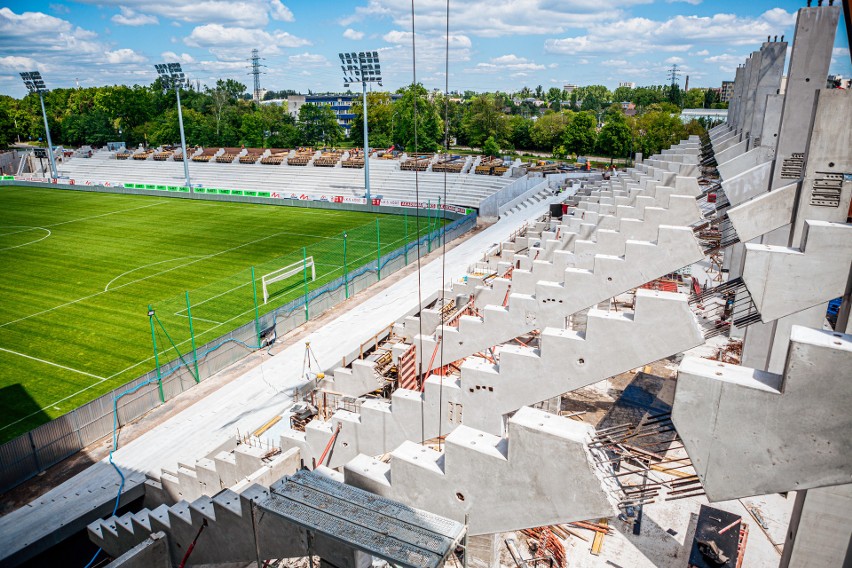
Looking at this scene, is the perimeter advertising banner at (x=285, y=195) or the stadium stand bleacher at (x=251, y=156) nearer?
the perimeter advertising banner at (x=285, y=195)

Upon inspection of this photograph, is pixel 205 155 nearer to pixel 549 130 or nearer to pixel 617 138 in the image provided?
pixel 617 138

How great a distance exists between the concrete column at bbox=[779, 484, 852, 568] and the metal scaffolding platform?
4488mm

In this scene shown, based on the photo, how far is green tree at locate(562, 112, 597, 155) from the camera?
80.2 metres

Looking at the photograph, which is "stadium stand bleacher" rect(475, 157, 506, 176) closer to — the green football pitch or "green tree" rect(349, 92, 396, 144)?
the green football pitch

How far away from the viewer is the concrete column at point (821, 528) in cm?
665

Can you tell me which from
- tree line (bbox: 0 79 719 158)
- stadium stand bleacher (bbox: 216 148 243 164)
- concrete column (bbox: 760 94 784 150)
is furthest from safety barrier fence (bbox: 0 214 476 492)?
tree line (bbox: 0 79 719 158)

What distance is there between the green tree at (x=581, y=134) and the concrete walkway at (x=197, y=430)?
61336 millimetres

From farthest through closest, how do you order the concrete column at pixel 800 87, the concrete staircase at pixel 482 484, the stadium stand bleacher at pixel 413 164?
the stadium stand bleacher at pixel 413 164
the concrete column at pixel 800 87
the concrete staircase at pixel 482 484

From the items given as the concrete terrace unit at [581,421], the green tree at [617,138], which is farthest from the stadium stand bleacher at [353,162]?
the concrete terrace unit at [581,421]

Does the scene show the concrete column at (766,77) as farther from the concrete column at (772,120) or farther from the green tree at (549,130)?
the green tree at (549,130)

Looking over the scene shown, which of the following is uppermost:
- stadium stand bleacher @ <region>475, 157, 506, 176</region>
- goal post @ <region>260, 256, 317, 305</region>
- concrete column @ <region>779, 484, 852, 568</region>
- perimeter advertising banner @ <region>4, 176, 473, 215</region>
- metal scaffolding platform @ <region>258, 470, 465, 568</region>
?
stadium stand bleacher @ <region>475, 157, 506, 176</region>

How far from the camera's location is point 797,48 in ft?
37.4

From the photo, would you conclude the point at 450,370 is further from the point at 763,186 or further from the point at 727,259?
the point at 727,259

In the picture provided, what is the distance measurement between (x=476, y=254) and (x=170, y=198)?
35.9 metres
